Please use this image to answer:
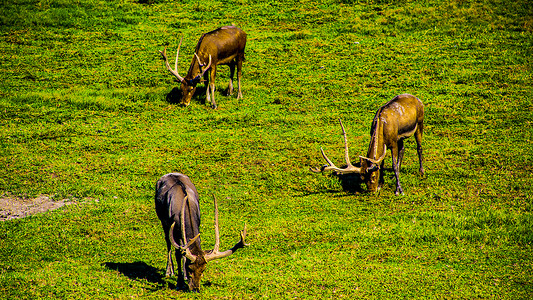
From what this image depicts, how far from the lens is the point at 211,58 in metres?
21.6

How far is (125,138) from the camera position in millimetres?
18984

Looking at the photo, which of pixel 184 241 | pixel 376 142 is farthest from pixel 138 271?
pixel 376 142

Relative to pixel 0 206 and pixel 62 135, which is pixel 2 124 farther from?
pixel 0 206

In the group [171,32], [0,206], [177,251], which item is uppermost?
[171,32]

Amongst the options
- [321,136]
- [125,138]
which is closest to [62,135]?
[125,138]

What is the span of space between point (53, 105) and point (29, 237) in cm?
979

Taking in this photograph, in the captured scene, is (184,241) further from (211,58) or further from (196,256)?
(211,58)

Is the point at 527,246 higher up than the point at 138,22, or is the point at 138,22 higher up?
the point at 138,22

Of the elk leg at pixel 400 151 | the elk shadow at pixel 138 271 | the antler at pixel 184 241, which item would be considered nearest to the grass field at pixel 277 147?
the elk shadow at pixel 138 271

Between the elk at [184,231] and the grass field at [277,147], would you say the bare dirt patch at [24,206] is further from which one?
the elk at [184,231]

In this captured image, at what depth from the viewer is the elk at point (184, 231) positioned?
10.1m

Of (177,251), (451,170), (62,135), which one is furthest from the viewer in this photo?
(62,135)

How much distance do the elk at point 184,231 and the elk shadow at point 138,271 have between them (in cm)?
35

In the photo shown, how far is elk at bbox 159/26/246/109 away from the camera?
21.2m
